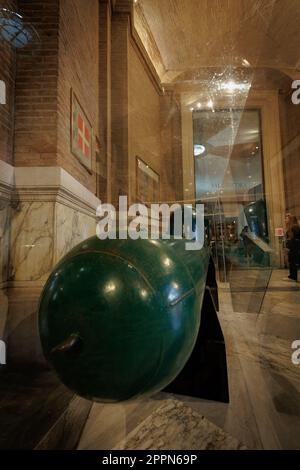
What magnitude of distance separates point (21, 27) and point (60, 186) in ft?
4.56

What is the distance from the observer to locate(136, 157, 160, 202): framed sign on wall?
5.32 metres

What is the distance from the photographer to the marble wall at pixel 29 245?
1.77 metres

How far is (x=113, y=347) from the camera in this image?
1.62 ft

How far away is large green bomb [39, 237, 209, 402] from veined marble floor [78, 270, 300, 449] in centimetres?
62

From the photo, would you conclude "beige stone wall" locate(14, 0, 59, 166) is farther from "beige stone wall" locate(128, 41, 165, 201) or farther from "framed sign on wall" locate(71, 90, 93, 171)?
"beige stone wall" locate(128, 41, 165, 201)

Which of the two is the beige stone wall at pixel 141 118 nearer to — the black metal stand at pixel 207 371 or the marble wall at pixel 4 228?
the marble wall at pixel 4 228

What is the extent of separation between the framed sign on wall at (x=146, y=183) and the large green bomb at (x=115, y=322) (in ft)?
15.5

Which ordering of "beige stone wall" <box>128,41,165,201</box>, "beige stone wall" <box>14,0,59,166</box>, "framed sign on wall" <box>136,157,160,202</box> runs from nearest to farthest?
"beige stone wall" <box>14,0,59,166</box>, "beige stone wall" <box>128,41,165,201</box>, "framed sign on wall" <box>136,157,160,202</box>

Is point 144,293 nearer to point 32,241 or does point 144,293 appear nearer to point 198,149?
point 32,241

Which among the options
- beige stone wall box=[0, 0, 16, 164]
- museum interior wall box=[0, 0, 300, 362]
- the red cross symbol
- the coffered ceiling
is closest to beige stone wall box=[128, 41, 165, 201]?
the coffered ceiling

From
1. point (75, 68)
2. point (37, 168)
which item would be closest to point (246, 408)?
point (37, 168)

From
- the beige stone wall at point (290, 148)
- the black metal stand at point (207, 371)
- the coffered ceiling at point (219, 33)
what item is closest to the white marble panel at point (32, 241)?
the black metal stand at point (207, 371)

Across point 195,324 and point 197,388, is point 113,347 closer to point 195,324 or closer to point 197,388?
point 195,324

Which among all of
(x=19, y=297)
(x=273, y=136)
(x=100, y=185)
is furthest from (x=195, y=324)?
(x=273, y=136)
